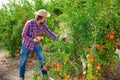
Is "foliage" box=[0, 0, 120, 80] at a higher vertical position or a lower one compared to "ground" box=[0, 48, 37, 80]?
higher

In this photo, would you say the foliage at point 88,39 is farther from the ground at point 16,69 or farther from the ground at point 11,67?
the ground at point 11,67

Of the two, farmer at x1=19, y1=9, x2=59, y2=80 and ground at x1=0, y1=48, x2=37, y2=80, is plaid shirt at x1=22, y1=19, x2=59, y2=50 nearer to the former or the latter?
farmer at x1=19, y1=9, x2=59, y2=80

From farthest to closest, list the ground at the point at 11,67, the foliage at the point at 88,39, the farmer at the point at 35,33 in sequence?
the ground at the point at 11,67 → the farmer at the point at 35,33 → the foliage at the point at 88,39

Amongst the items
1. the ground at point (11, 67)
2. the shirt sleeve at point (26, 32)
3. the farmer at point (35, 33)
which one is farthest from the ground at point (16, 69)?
the shirt sleeve at point (26, 32)

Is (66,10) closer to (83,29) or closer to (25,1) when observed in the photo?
(83,29)

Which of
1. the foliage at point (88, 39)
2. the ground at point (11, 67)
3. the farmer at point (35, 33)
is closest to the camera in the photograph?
the foliage at point (88, 39)

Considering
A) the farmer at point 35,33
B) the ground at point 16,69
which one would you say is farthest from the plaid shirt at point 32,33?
the ground at point 16,69

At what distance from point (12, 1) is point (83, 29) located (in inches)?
166

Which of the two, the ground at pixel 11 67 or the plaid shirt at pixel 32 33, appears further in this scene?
the ground at pixel 11 67

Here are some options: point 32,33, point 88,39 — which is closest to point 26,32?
point 32,33

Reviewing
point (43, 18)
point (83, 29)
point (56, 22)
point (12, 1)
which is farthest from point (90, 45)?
point (12, 1)

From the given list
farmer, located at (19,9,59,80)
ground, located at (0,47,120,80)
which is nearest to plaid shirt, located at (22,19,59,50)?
farmer, located at (19,9,59,80)

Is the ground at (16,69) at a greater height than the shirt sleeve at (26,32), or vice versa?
the shirt sleeve at (26,32)

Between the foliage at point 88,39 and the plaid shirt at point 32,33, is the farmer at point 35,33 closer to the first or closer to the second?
the plaid shirt at point 32,33
